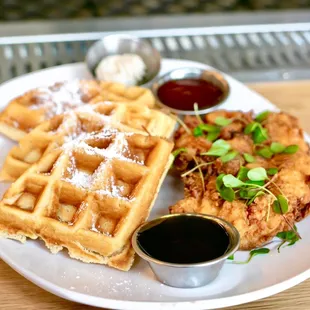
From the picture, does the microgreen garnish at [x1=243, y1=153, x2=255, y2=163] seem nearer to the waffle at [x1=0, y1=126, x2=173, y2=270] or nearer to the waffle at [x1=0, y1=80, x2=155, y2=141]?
the waffle at [x1=0, y1=126, x2=173, y2=270]

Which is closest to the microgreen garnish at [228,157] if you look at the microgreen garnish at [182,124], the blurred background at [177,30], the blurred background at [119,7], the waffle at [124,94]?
the microgreen garnish at [182,124]

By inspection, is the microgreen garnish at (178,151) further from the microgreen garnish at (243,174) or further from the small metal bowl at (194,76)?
the small metal bowl at (194,76)

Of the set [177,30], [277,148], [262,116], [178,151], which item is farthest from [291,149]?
[177,30]

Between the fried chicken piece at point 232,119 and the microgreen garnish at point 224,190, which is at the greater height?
the microgreen garnish at point 224,190

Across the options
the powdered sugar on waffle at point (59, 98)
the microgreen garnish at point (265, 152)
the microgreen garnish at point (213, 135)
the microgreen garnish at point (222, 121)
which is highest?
the powdered sugar on waffle at point (59, 98)

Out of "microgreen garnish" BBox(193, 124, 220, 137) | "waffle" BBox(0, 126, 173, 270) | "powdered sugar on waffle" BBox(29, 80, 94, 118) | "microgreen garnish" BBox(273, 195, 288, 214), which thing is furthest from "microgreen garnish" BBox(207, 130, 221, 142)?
"powdered sugar on waffle" BBox(29, 80, 94, 118)

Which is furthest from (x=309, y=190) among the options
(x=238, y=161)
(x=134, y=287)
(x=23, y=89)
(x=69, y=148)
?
(x=23, y=89)
